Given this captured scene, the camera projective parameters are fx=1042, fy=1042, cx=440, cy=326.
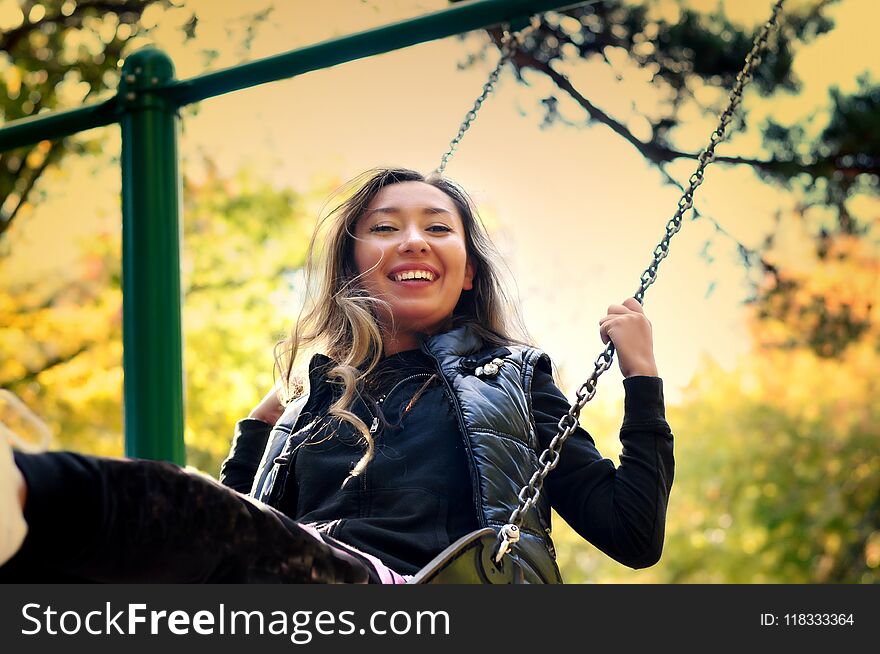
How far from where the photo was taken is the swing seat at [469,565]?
39.6 inches

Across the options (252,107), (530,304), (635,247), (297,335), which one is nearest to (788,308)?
(635,247)

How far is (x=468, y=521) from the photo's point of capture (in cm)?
125

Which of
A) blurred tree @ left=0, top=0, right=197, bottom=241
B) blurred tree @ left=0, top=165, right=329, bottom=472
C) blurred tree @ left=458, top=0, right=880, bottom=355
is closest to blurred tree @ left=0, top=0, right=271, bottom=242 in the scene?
blurred tree @ left=0, top=0, right=197, bottom=241

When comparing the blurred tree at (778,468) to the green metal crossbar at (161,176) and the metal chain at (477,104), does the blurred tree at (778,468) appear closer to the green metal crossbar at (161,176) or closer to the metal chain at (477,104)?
the metal chain at (477,104)

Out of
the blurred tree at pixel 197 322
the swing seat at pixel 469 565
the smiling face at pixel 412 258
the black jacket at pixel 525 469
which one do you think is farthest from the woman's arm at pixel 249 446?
the blurred tree at pixel 197 322

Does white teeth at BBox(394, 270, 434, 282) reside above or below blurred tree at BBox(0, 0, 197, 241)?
below

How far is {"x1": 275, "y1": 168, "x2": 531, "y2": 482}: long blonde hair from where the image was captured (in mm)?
1493

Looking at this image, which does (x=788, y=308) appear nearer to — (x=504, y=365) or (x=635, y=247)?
(x=635, y=247)

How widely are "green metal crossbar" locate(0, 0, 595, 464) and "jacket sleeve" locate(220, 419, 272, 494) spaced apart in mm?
255

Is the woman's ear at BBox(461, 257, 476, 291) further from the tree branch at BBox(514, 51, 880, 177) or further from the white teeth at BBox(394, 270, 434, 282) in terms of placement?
the tree branch at BBox(514, 51, 880, 177)

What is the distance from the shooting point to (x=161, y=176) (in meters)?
1.34

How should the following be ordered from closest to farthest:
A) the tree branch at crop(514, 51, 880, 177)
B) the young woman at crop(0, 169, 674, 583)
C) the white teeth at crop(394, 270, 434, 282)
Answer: the young woman at crop(0, 169, 674, 583) → the white teeth at crop(394, 270, 434, 282) → the tree branch at crop(514, 51, 880, 177)

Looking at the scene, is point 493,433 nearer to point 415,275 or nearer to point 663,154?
point 415,275

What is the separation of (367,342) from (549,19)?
3352mm
